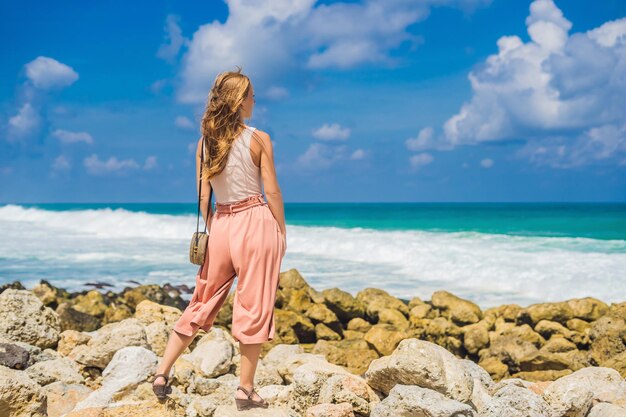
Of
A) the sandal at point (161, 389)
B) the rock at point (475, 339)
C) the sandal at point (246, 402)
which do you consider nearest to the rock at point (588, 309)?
the rock at point (475, 339)

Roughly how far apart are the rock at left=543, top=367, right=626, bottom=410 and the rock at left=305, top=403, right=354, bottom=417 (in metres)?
1.45

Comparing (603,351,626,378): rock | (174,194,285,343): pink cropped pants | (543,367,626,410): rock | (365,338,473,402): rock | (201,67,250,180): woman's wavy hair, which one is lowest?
(603,351,626,378): rock

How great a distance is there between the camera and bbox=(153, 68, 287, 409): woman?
13.7 feet

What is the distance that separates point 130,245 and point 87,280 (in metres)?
10.4

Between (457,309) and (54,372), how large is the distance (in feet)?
20.6

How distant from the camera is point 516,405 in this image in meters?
4.42

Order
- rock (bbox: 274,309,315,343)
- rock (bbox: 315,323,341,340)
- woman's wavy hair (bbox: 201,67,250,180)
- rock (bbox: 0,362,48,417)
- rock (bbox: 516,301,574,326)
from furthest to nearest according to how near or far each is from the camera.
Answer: rock (bbox: 516,301,574,326)
rock (bbox: 315,323,341,340)
rock (bbox: 274,309,315,343)
rock (bbox: 0,362,48,417)
woman's wavy hair (bbox: 201,67,250,180)

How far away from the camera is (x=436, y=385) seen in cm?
449

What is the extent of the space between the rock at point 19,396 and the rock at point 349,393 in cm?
186

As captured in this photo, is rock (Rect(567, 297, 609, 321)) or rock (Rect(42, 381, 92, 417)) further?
rock (Rect(567, 297, 609, 321))

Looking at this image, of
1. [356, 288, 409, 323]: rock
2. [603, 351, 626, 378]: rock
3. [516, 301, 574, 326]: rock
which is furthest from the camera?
[356, 288, 409, 323]: rock

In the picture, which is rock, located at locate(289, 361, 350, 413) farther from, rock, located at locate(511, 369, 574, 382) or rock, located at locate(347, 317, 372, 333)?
rock, located at locate(347, 317, 372, 333)

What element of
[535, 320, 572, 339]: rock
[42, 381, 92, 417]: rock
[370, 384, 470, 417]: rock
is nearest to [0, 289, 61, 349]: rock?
[42, 381, 92, 417]: rock

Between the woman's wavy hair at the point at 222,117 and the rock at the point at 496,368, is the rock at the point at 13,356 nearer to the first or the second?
the woman's wavy hair at the point at 222,117
